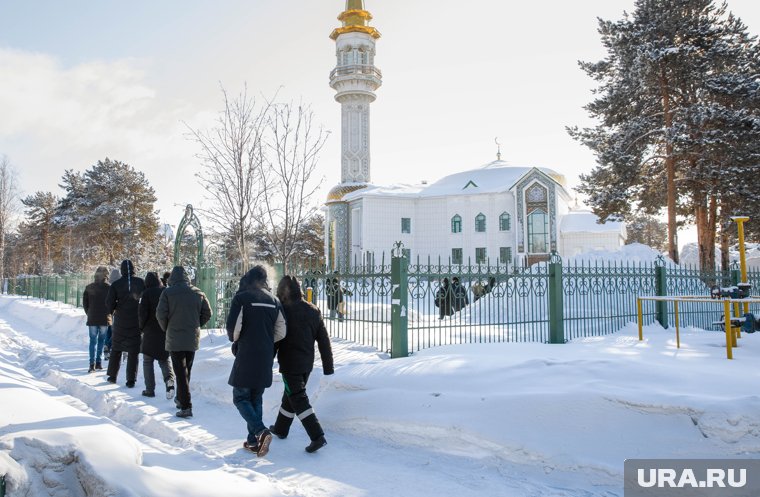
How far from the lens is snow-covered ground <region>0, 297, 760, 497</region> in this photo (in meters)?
3.87

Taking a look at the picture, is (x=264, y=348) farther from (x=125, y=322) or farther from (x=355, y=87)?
(x=355, y=87)

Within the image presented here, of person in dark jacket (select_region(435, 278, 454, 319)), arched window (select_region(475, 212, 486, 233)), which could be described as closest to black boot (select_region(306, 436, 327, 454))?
person in dark jacket (select_region(435, 278, 454, 319))

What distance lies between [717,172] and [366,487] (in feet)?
69.1

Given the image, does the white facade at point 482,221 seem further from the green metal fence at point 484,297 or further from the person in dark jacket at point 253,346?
the person in dark jacket at point 253,346

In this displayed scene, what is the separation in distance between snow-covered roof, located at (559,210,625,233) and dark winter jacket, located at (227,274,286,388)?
3357cm

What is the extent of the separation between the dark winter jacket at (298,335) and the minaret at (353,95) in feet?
111

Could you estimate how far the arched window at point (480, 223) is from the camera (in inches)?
1420

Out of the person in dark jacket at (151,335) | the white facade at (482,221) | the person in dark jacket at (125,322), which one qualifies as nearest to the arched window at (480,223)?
the white facade at (482,221)

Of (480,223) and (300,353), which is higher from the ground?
(480,223)

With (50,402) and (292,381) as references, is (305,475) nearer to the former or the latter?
(292,381)

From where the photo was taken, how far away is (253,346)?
5176mm

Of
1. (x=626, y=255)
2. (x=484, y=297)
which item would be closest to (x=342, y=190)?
(x=626, y=255)

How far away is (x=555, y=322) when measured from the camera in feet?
32.3

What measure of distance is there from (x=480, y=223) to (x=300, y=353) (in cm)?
3185
